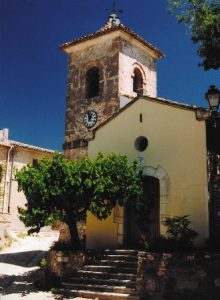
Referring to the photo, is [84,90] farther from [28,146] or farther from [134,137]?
[28,146]

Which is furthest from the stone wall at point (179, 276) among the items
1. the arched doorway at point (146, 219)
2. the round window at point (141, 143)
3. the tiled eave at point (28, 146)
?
the tiled eave at point (28, 146)

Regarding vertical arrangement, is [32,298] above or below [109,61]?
below

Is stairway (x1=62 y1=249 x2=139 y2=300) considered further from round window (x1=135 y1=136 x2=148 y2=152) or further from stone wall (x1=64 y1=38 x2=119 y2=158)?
stone wall (x1=64 y1=38 x2=119 y2=158)

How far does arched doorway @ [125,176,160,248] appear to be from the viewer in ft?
47.0

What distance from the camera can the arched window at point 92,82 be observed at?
69.9 feet

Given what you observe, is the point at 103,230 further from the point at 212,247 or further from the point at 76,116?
the point at 76,116

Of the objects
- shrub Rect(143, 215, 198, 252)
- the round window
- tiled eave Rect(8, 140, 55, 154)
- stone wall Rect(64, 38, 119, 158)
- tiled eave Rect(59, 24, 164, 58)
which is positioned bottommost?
shrub Rect(143, 215, 198, 252)

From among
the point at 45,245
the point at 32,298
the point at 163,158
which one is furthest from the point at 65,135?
the point at 32,298

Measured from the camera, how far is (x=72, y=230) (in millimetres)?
13555

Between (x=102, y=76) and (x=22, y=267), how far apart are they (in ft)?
34.0

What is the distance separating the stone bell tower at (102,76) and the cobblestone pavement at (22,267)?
528cm

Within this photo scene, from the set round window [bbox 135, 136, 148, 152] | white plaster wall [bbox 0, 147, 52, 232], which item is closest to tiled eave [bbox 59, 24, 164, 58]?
round window [bbox 135, 136, 148, 152]

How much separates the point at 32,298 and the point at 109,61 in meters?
13.2

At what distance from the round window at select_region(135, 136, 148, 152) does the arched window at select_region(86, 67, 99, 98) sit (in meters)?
6.56
